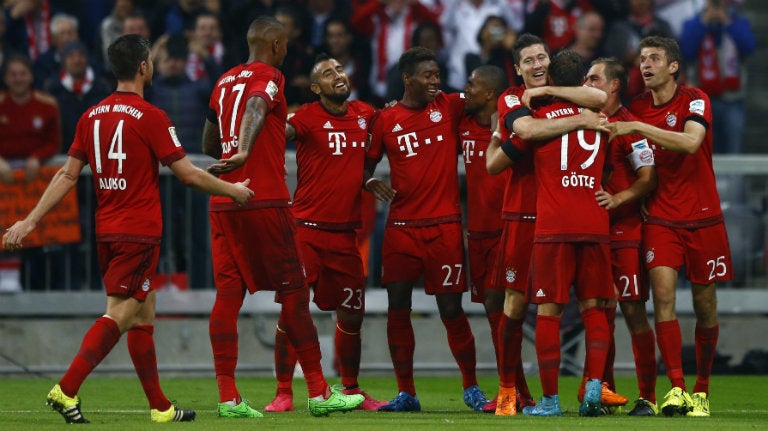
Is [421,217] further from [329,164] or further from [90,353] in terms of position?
[90,353]

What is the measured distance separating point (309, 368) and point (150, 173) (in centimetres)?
160

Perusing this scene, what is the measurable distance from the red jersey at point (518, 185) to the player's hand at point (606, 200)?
46 cm

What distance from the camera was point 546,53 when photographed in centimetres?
1041

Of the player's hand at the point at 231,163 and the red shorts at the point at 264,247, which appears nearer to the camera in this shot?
the player's hand at the point at 231,163

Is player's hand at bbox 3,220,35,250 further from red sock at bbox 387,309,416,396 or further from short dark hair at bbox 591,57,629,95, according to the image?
short dark hair at bbox 591,57,629,95

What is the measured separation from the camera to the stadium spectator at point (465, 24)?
647 inches

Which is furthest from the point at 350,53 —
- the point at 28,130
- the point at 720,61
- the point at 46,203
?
the point at 46,203

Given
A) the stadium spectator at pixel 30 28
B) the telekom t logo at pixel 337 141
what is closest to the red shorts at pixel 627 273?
the telekom t logo at pixel 337 141

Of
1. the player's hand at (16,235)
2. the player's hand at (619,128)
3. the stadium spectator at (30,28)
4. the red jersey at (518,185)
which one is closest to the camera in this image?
the player's hand at (16,235)

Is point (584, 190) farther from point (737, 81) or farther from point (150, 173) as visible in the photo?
point (737, 81)

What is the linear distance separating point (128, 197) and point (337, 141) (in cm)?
216

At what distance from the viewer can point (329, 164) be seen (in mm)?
10844

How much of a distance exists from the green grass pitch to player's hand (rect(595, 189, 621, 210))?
1.41 meters

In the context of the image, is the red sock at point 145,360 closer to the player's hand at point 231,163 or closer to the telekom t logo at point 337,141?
the player's hand at point 231,163
